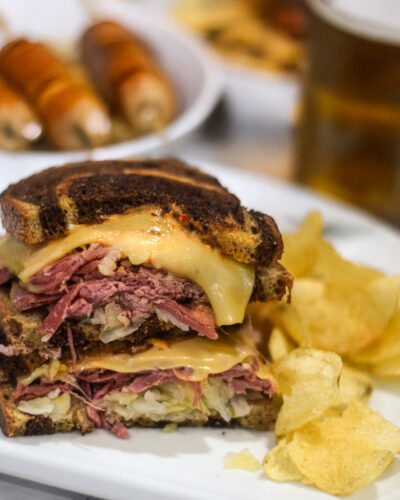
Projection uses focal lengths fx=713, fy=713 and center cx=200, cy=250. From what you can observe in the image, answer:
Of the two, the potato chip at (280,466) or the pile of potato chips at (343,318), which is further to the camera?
the pile of potato chips at (343,318)

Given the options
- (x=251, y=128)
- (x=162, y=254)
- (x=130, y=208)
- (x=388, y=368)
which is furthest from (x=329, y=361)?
(x=251, y=128)

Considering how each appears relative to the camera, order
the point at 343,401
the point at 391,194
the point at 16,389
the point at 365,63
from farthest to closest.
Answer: the point at 391,194
the point at 365,63
the point at 343,401
the point at 16,389

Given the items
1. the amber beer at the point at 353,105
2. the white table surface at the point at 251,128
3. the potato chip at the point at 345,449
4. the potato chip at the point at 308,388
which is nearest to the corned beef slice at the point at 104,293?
the potato chip at the point at 308,388

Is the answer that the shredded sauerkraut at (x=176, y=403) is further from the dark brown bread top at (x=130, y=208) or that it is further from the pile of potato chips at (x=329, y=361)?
the dark brown bread top at (x=130, y=208)

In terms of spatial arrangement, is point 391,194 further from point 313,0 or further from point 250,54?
point 250,54

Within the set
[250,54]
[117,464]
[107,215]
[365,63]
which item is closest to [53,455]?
[117,464]

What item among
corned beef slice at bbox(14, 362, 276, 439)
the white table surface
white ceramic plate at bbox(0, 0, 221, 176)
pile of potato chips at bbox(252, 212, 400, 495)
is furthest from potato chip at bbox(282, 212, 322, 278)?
the white table surface
